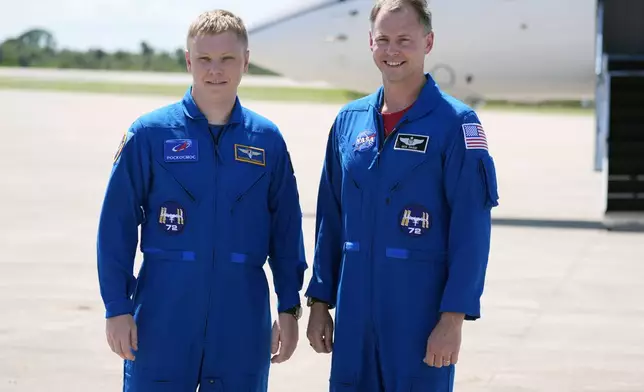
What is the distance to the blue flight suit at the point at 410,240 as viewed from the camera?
4523 millimetres

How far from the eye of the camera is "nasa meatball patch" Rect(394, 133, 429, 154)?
4.58 m

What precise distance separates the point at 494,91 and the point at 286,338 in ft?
39.8

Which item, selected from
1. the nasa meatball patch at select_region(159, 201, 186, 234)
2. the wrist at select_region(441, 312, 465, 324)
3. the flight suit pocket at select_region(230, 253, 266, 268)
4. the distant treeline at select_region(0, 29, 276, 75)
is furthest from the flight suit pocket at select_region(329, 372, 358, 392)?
the distant treeline at select_region(0, 29, 276, 75)

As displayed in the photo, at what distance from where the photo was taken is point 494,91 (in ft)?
54.2

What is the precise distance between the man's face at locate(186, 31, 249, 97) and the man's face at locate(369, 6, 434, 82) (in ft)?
1.98

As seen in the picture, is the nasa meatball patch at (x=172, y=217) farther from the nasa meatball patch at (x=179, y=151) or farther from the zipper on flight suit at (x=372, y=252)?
the zipper on flight suit at (x=372, y=252)

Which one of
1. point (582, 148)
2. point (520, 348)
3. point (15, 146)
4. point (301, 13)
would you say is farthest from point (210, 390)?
A: point (582, 148)

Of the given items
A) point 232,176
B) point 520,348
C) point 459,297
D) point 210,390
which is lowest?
point 520,348

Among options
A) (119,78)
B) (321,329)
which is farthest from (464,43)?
(119,78)

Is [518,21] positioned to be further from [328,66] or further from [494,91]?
[328,66]

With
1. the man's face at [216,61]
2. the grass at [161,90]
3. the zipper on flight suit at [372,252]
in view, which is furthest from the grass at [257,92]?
the zipper on flight suit at [372,252]

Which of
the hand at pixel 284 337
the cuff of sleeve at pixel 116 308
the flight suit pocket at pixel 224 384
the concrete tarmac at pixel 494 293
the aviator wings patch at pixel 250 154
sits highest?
the aviator wings patch at pixel 250 154

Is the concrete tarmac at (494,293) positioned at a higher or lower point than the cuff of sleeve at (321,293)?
lower

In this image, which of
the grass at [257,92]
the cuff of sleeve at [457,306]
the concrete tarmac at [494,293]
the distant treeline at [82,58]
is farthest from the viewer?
the distant treeline at [82,58]
